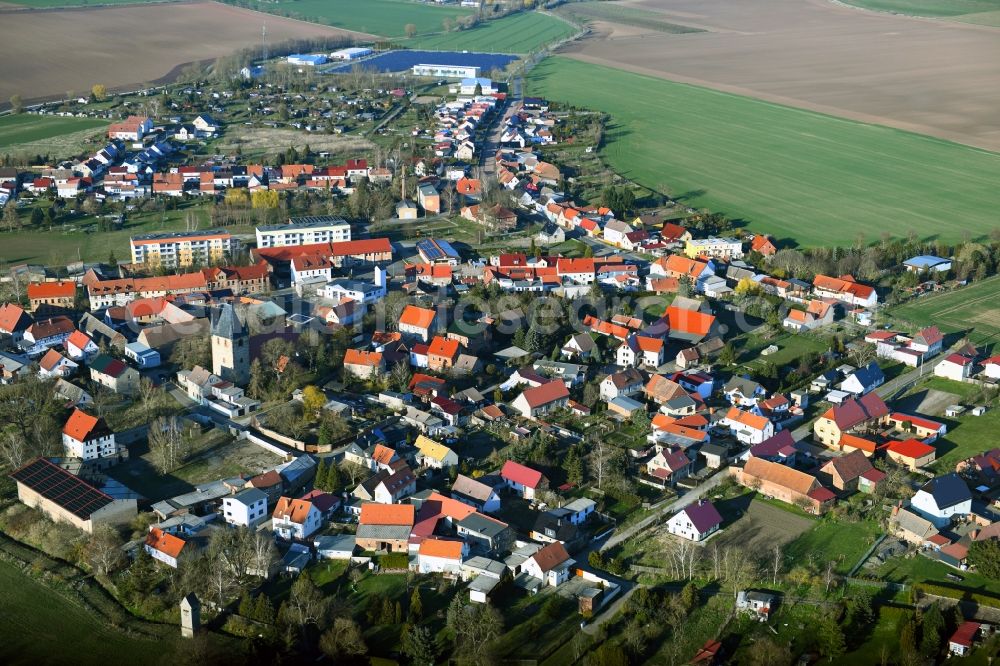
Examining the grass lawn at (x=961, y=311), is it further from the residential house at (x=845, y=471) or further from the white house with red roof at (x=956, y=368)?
the residential house at (x=845, y=471)

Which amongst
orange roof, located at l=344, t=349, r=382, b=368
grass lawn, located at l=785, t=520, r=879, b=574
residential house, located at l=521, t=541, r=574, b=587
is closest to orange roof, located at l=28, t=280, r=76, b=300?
orange roof, located at l=344, t=349, r=382, b=368

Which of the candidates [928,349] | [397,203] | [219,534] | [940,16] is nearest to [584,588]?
[219,534]

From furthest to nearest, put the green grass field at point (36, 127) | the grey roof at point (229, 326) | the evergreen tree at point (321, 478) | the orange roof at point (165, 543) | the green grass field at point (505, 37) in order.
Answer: the green grass field at point (505, 37)
the green grass field at point (36, 127)
the grey roof at point (229, 326)
the evergreen tree at point (321, 478)
the orange roof at point (165, 543)

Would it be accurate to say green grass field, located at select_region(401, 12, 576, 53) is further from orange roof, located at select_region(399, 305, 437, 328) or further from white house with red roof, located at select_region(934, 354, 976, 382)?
white house with red roof, located at select_region(934, 354, 976, 382)

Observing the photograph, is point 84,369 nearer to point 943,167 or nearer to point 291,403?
point 291,403

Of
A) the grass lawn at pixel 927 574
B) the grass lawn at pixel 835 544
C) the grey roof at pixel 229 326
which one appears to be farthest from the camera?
the grey roof at pixel 229 326

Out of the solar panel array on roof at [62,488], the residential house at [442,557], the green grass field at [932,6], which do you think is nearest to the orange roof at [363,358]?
the solar panel array on roof at [62,488]

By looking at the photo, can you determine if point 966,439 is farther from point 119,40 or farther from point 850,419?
point 119,40
